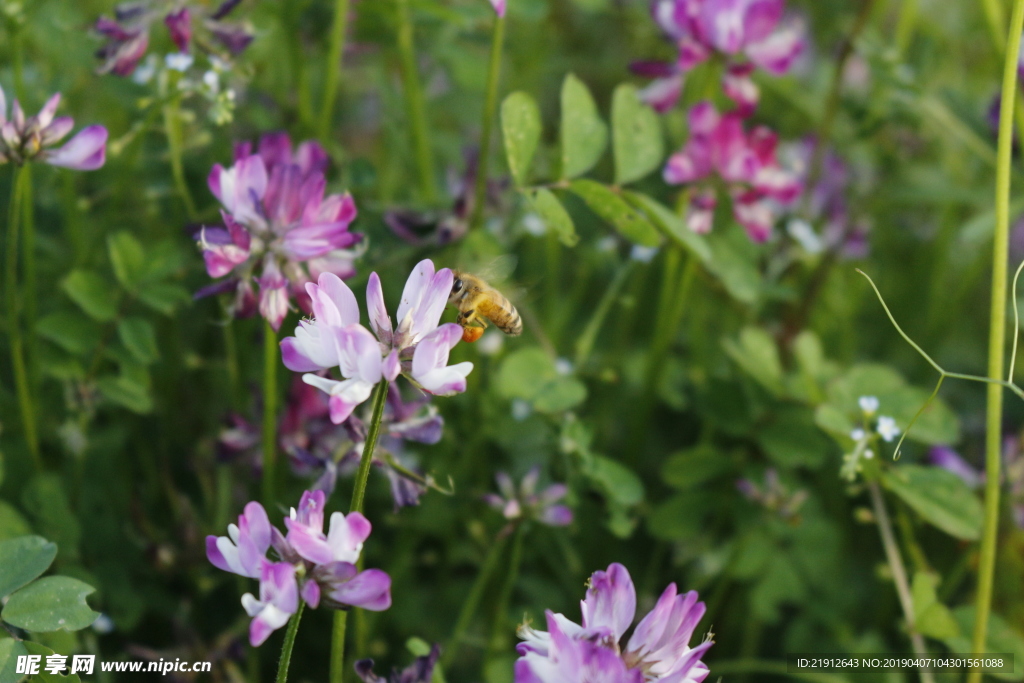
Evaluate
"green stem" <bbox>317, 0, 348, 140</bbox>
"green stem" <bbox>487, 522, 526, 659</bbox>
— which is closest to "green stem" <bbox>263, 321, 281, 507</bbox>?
"green stem" <bbox>487, 522, 526, 659</bbox>

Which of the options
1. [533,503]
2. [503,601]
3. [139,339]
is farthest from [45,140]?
[503,601]

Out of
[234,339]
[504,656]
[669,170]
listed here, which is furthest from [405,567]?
[669,170]

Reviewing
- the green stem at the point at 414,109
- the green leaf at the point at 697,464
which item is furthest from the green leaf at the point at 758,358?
the green stem at the point at 414,109

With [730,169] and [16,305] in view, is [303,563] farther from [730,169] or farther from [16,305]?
[730,169]

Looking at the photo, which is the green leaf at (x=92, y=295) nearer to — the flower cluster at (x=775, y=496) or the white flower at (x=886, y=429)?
the flower cluster at (x=775, y=496)

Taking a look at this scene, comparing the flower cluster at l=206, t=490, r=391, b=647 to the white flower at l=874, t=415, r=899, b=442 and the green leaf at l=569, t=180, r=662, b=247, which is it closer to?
the green leaf at l=569, t=180, r=662, b=247

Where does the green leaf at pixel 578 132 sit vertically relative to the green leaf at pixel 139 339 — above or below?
above

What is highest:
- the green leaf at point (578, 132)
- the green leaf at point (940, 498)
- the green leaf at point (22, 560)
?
the green leaf at point (578, 132)
